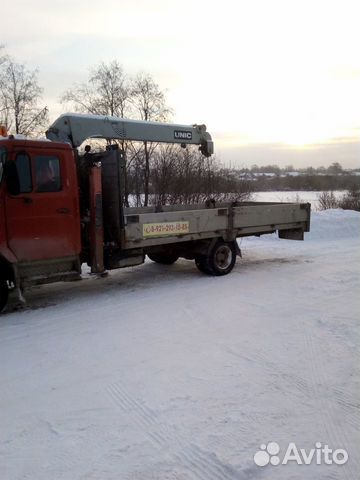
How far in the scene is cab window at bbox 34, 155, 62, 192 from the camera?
22.8ft

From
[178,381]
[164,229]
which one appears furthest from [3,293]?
[178,381]

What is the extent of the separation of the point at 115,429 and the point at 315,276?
6.26 m

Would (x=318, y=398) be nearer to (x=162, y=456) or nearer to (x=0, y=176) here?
(x=162, y=456)

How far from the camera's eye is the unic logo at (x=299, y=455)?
126 inches

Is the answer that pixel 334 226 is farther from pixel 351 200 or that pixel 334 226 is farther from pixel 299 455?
pixel 299 455

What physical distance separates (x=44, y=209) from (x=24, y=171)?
0.62m

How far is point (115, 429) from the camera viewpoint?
363 cm

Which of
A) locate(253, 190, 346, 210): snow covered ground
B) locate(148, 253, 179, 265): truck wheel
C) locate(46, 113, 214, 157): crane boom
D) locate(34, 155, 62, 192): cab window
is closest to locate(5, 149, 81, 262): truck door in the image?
locate(34, 155, 62, 192): cab window

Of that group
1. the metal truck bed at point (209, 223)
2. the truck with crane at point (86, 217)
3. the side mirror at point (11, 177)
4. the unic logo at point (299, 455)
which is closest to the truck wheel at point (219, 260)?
the truck with crane at point (86, 217)

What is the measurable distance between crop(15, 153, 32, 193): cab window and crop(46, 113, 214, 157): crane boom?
1197mm

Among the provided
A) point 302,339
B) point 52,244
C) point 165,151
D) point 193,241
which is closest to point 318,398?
point 302,339

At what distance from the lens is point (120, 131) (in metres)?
8.57

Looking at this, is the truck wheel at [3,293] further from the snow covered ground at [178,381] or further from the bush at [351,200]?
the bush at [351,200]

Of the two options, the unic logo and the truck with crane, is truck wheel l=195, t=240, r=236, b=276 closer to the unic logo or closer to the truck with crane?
the truck with crane
